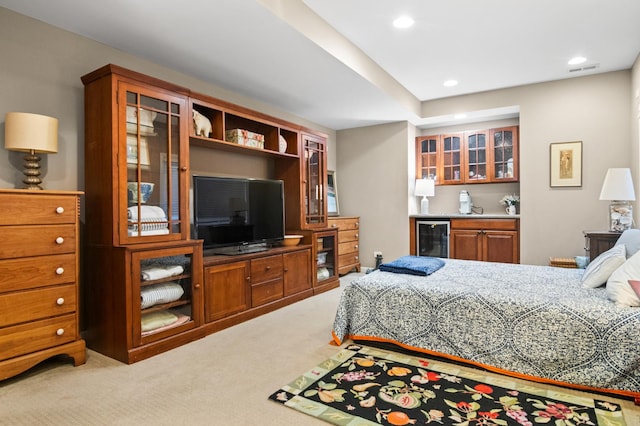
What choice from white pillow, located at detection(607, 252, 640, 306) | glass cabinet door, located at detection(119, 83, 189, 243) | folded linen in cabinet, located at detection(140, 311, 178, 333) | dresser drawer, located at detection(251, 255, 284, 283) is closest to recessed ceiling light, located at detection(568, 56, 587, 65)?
white pillow, located at detection(607, 252, 640, 306)

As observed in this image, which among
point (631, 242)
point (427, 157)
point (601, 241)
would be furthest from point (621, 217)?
point (427, 157)

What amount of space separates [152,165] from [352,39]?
2.19 metres

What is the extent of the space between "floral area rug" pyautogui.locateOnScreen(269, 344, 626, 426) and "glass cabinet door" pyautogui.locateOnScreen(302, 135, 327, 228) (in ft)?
8.12

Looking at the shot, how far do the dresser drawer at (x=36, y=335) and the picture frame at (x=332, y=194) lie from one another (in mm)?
4169

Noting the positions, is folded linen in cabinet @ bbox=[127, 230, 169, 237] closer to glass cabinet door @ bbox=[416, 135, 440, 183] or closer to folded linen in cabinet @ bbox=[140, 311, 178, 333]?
folded linen in cabinet @ bbox=[140, 311, 178, 333]

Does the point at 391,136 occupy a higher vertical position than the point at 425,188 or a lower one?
higher

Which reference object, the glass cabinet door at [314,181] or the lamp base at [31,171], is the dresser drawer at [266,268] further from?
the lamp base at [31,171]

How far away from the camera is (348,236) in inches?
223

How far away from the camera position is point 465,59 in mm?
3953

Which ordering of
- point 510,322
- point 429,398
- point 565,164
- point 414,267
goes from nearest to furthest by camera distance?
point 429,398 → point 510,322 → point 414,267 → point 565,164

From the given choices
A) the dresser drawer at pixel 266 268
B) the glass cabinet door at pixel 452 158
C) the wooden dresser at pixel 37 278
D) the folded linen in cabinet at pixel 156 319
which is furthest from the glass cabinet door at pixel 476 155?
the wooden dresser at pixel 37 278

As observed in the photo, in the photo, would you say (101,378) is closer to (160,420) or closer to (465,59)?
(160,420)

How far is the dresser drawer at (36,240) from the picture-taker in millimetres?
2135

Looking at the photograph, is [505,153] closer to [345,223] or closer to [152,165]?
[345,223]
